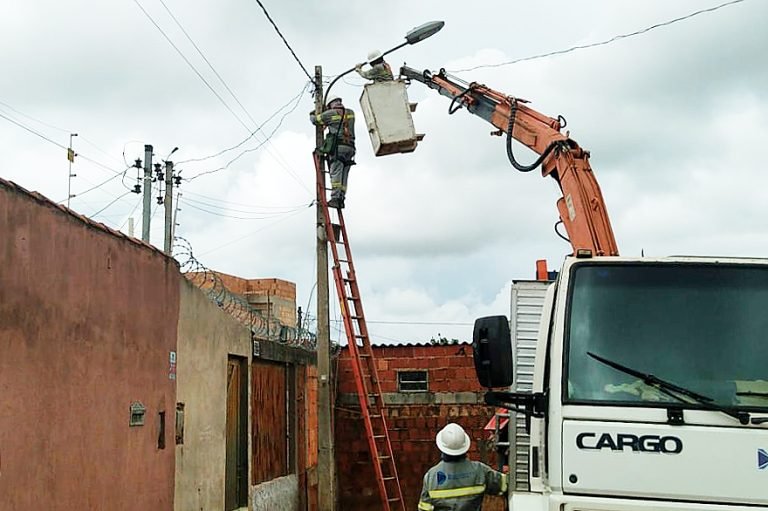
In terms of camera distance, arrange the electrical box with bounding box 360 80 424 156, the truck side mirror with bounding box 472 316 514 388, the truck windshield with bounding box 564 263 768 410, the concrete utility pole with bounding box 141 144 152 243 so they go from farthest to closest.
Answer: the concrete utility pole with bounding box 141 144 152 243 → the electrical box with bounding box 360 80 424 156 → the truck side mirror with bounding box 472 316 514 388 → the truck windshield with bounding box 564 263 768 410

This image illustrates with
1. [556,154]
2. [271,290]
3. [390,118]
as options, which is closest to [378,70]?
[390,118]

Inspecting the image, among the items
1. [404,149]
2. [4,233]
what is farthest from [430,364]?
[4,233]

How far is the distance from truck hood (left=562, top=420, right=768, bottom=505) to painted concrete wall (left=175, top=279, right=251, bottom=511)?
18.8 feet

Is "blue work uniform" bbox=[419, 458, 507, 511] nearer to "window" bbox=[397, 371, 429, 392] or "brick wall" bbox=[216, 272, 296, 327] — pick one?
"window" bbox=[397, 371, 429, 392]

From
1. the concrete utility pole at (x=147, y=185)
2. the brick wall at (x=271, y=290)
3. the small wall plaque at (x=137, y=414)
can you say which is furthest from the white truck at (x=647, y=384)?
the concrete utility pole at (x=147, y=185)

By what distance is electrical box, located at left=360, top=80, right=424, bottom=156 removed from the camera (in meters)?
10.5

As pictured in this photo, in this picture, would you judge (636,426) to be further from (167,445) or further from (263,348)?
(263,348)

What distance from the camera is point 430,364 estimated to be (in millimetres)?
15977

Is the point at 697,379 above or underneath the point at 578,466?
above

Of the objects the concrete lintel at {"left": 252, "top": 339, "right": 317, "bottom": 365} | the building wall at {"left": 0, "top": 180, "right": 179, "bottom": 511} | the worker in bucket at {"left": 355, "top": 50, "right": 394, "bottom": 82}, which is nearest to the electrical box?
the worker in bucket at {"left": 355, "top": 50, "right": 394, "bottom": 82}

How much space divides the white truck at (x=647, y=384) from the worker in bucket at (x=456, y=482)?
4.75 ft

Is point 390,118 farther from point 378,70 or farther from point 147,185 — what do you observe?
point 147,185

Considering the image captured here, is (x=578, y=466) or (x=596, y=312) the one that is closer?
(x=578, y=466)

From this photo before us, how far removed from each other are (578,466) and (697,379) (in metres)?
0.69
